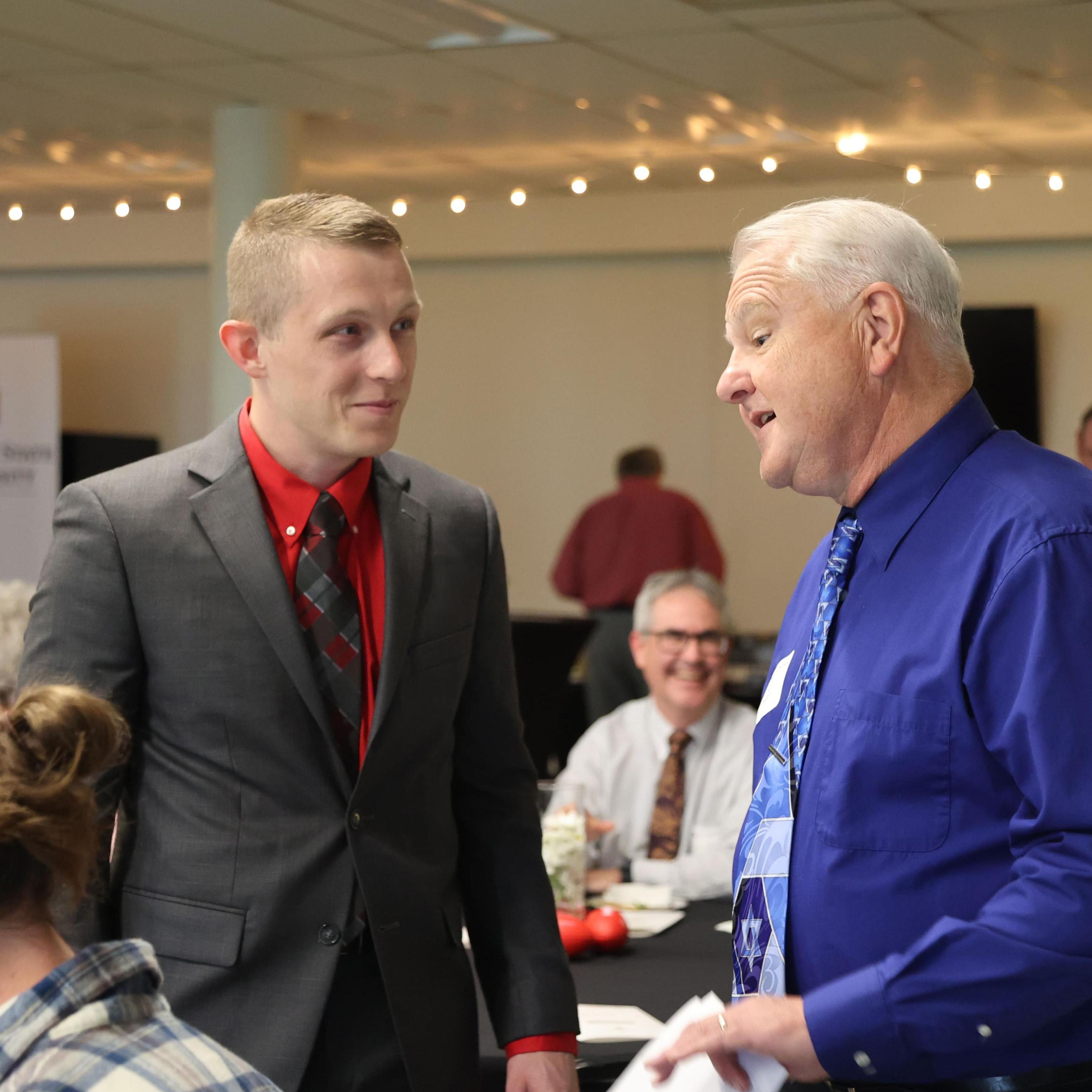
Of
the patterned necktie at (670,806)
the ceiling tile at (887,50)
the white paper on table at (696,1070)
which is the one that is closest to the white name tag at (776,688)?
the white paper on table at (696,1070)

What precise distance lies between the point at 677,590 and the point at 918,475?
243 centimetres

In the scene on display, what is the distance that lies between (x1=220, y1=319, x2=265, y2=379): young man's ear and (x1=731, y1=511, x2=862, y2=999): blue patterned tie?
669 mm

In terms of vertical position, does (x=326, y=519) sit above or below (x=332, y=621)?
above

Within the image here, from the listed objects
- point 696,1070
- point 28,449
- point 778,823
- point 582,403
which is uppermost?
point 582,403

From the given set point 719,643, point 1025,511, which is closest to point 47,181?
point 719,643

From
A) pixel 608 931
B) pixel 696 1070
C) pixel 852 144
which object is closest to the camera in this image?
pixel 696 1070

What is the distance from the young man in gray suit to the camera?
1.56 m

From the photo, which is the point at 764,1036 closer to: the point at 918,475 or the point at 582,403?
the point at 918,475

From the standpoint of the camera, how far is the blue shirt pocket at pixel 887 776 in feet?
4.45

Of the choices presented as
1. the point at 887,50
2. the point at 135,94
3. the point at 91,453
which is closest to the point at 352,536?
the point at 887,50

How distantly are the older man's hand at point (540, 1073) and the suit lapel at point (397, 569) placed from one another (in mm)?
455

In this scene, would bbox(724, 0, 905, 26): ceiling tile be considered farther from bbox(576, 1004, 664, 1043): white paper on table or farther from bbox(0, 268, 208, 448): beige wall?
bbox(0, 268, 208, 448): beige wall

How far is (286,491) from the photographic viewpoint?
1673 mm

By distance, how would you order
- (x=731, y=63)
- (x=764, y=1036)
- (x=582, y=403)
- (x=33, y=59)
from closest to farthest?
(x=764, y=1036), (x=731, y=63), (x=33, y=59), (x=582, y=403)
